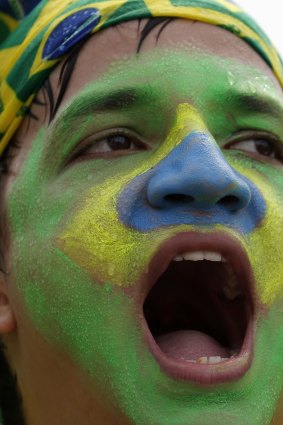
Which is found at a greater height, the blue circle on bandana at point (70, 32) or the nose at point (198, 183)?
the blue circle on bandana at point (70, 32)

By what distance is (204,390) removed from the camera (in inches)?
52.7

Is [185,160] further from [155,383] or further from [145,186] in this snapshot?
[155,383]

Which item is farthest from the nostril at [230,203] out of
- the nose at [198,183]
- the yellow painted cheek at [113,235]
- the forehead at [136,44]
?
the forehead at [136,44]

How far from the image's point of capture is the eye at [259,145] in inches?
65.8

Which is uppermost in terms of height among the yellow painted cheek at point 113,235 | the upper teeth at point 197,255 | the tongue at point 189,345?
the yellow painted cheek at point 113,235

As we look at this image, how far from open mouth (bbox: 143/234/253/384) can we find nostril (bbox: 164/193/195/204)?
94mm

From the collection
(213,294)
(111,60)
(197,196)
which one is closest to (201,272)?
(213,294)

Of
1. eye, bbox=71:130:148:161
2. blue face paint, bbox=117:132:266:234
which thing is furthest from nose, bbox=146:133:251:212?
eye, bbox=71:130:148:161

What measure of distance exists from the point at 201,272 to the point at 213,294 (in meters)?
0.06

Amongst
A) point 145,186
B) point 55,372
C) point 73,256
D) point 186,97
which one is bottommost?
point 55,372

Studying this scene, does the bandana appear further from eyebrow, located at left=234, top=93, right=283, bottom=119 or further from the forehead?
eyebrow, located at left=234, top=93, right=283, bottom=119

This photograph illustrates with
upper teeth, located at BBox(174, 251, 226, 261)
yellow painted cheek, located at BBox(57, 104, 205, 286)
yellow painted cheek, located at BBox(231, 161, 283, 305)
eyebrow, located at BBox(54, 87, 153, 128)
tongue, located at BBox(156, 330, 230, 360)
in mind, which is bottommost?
tongue, located at BBox(156, 330, 230, 360)

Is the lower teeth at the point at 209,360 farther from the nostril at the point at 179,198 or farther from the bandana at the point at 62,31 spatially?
the bandana at the point at 62,31

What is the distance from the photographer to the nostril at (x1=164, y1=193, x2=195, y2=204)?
4.74 feet
